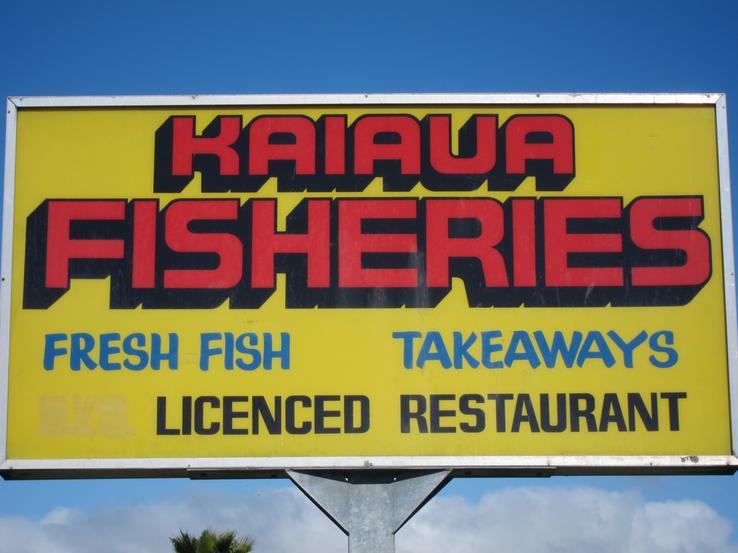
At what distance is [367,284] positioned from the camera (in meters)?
12.1

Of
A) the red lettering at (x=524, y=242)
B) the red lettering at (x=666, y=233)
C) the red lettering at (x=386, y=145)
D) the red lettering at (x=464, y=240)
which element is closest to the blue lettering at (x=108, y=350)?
the red lettering at (x=386, y=145)

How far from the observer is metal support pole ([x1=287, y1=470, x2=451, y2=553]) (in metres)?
11.6

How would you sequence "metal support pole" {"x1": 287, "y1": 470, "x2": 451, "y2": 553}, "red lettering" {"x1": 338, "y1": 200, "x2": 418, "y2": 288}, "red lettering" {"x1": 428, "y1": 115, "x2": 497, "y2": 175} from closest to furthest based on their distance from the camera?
"metal support pole" {"x1": 287, "y1": 470, "x2": 451, "y2": 553}, "red lettering" {"x1": 338, "y1": 200, "x2": 418, "y2": 288}, "red lettering" {"x1": 428, "y1": 115, "x2": 497, "y2": 175}

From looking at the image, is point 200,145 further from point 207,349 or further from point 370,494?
point 370,494

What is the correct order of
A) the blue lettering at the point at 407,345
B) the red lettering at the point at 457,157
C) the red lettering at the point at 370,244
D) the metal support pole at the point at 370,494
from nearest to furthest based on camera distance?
the metal support pole at the point at 370,494 → the blue lettering at the point at 407,345 → the red lettering at the point at 370,244 → the red lettering at the point at 457,157

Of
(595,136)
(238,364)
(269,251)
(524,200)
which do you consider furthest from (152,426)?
(595,136)

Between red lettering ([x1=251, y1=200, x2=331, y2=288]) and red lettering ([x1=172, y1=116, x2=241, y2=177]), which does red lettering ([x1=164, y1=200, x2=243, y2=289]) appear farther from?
red lettering ([x1=172, y1=116, x2=241, y2=177])

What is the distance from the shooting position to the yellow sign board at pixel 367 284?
11727mm

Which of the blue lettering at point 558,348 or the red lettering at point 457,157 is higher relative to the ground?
the red lettering at point 457,157

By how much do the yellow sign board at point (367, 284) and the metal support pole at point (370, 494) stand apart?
0.12 metres

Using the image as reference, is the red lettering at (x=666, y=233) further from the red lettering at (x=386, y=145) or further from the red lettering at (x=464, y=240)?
the red lettering at (x=386, y=145)

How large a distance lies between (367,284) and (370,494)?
165 centimetres

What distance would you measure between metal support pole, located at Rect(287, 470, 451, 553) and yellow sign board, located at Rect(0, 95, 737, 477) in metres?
0.12

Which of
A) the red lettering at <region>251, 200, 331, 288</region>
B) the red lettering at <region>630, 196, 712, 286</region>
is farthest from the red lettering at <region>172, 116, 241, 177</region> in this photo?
the red lettering at <region>630, 196, 712, 286</region>
